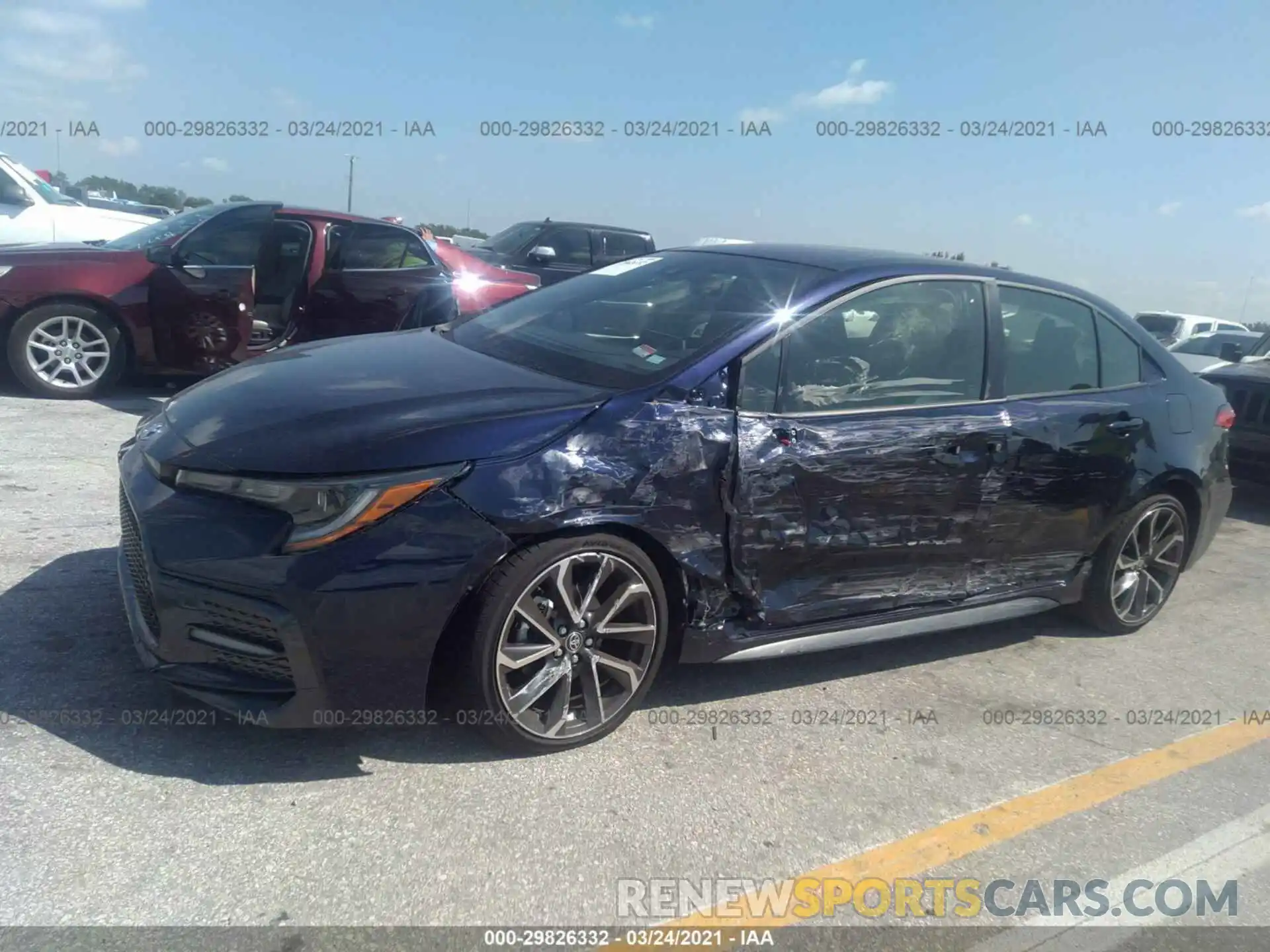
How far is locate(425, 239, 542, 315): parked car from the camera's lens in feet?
29.1

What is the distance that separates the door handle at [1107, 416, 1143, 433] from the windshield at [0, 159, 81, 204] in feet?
32.1

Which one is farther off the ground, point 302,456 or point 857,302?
point 857,302

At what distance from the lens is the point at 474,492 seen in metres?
3.01

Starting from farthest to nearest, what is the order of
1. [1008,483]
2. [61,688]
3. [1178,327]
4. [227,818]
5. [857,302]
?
[1178,327] → [1008,483] → [857,302] → [61,688] → [227,818]

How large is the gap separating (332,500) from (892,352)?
87.6 inches

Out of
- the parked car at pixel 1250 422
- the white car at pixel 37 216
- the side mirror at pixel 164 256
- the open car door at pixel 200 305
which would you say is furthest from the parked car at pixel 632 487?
the white car at pixel 37 216

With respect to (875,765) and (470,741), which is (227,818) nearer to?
(470,741)

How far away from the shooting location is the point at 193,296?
7.51 meters

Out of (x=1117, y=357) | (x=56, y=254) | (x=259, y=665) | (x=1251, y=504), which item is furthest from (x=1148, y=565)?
(x=56, y=254)

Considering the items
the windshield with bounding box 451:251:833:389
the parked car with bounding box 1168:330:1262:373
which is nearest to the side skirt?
the windshield with bounding box 451:251:833:389

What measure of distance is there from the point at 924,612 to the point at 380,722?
2.14 meters

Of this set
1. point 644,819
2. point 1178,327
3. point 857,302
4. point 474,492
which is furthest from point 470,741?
point 1178,327

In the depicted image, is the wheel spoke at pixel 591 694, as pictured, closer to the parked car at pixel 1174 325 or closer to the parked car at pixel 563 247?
the parked car at pixel 563 247

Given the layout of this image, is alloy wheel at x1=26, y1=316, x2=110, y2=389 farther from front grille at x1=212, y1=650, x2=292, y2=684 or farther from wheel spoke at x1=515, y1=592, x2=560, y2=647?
wheel spoke at x1=515, y1=592, x2=560, y2=647
